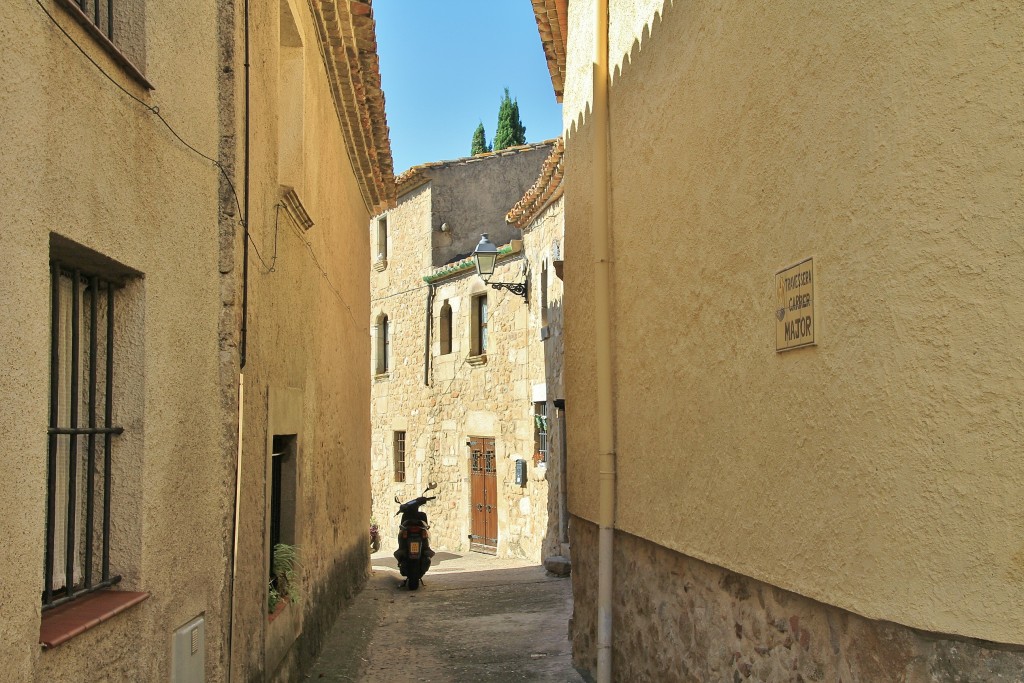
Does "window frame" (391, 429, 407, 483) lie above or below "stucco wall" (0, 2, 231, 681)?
below

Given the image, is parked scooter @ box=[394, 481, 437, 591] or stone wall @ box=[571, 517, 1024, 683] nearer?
stone wall @ box=[571, 517, 1024, 683]

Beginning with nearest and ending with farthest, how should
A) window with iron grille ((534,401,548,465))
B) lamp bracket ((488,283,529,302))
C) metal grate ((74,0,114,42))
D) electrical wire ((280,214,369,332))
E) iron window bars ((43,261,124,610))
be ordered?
iron window bars ((43,261,124,610)) < metal grate ((74,0,114,42)) < electrical wire ((280,214,369,332)) < window with iron grille ((534,401,548,465)) < lamp bracket ((488,283,529,302))

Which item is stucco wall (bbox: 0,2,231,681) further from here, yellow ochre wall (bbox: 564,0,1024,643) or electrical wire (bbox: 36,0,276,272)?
yellow ochre wall (bbox: 564,0,1024,643)

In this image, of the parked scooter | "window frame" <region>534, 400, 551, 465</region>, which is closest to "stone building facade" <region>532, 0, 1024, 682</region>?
the parked scooter

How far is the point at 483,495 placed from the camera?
63.3 feet

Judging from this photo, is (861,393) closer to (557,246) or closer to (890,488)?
(890,488)

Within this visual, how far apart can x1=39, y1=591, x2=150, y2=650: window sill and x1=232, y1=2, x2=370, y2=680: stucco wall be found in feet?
3.92

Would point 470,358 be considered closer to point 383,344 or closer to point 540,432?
point 540,432

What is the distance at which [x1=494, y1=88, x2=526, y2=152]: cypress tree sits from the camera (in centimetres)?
3722

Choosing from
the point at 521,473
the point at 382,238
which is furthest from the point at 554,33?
the point at 382,238

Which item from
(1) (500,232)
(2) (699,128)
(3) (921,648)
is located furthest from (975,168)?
(1) (500,232)

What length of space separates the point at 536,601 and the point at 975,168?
8.70 m

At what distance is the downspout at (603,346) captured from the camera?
637 cm

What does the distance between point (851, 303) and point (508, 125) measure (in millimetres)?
34751
